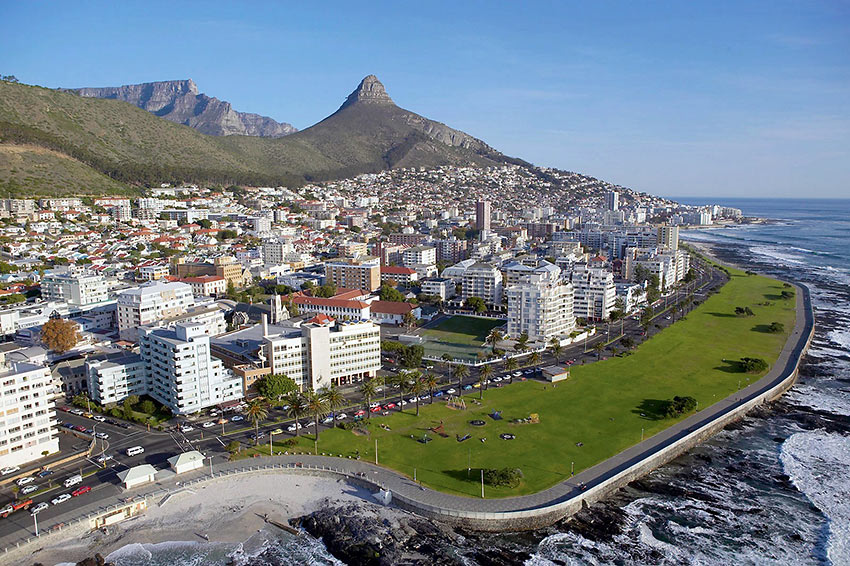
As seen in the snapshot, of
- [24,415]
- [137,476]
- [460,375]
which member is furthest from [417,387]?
[24,415]

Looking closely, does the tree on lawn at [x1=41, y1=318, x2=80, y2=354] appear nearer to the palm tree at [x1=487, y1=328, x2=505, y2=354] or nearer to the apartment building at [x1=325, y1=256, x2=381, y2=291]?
the palm tree at [x1=487, y1=328, x2=505, y2=354]

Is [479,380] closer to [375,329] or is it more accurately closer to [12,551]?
[375,329]

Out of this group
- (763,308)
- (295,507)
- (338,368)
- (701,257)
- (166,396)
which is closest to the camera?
(295,507)

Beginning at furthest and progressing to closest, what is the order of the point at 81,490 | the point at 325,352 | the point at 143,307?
the point at 143,307 → the point at 325,352 → the point at 81,490

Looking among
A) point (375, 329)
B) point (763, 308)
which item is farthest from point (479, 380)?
point (763, 308)

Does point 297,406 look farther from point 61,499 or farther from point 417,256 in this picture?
point 417,256
